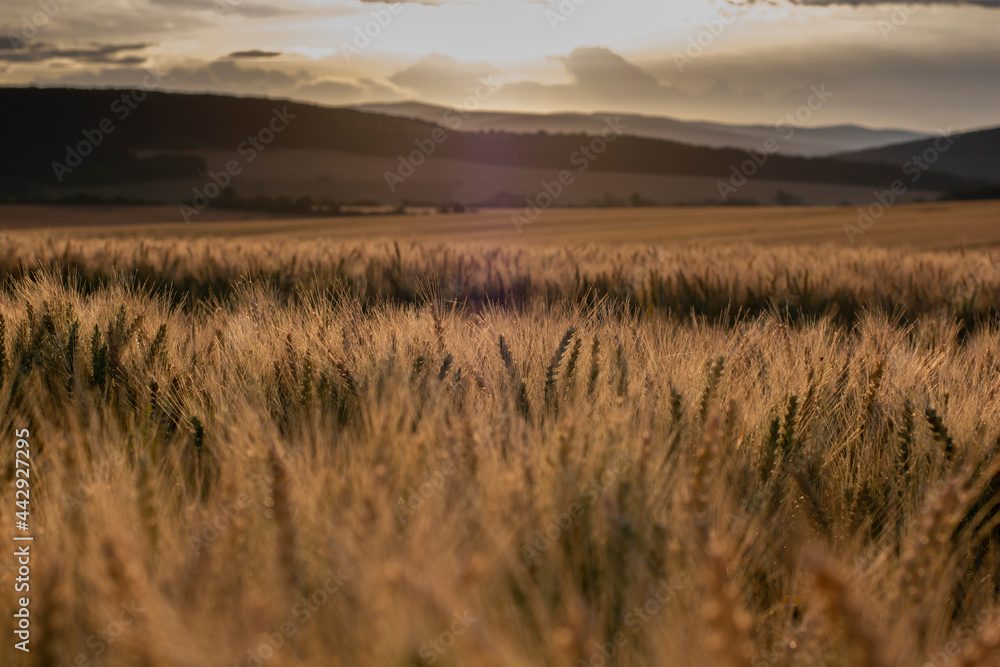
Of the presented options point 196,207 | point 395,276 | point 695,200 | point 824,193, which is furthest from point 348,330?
point 824,193

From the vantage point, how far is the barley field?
78 centimetres

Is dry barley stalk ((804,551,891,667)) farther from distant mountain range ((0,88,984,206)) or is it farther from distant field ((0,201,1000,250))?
distant mountain range ((0,88,984,206))

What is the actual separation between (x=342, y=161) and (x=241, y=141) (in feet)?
19.3

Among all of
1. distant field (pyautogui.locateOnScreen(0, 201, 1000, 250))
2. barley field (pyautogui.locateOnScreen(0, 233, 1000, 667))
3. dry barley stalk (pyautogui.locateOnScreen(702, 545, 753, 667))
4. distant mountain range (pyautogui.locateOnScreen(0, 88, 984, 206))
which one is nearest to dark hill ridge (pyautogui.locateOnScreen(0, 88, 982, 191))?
distant mountain range (pyautogui.locateOnScreen(0, 88, 984, 206))

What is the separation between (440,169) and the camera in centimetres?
3512

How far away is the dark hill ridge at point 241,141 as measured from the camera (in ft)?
100

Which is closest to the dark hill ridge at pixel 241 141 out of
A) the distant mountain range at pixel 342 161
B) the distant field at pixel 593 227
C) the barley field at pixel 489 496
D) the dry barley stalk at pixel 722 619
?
the distant mountain range at pixel 342 161

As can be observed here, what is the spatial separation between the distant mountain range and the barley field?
26406 mm

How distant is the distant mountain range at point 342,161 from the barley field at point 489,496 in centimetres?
2641

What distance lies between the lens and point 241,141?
36375 mm

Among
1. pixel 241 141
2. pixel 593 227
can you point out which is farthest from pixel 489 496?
pixel 241 141

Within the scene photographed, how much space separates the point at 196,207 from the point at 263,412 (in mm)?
22680

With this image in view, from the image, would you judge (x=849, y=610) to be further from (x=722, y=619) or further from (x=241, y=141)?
(x=241, y=141)

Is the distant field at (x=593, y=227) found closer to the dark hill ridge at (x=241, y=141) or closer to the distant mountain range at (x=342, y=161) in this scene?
the distant mountain range at (x=342, y=161)
